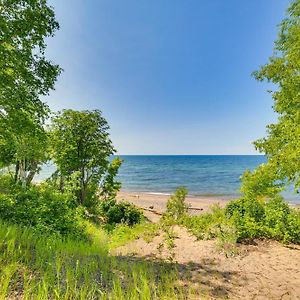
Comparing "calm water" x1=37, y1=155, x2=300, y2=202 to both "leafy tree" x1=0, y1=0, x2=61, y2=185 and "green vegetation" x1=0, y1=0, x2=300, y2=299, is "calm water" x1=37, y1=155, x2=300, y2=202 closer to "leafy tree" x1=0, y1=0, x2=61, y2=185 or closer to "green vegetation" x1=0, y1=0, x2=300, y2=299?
"green vegetation" x1=0, y1=0, x2=300, y2=299

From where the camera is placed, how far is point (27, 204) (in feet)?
29.4

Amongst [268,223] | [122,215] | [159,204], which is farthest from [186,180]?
[268,223]

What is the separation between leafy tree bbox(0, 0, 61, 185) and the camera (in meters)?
6.46

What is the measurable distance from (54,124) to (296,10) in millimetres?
15976

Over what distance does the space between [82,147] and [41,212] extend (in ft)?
30.9

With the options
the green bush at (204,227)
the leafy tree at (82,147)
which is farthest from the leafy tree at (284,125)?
the leafy tree at (82,147)

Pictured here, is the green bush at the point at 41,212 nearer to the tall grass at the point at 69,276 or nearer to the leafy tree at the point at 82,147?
the tall grass at the point at 69,276

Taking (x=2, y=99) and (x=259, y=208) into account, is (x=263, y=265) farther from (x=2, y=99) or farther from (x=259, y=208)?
(x=2, y=99)

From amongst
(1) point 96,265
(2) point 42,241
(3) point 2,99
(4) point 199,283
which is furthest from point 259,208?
(3) point 2,99

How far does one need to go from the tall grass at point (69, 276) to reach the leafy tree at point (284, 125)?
4933mm

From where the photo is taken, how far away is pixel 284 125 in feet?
26.1

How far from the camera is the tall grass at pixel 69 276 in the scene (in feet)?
11.1

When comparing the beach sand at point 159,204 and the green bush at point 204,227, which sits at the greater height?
the green bush at point 204,227

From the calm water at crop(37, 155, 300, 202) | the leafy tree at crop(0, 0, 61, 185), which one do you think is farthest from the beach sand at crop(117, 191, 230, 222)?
the leafy tree at crop(0, 0, 61, 185)
